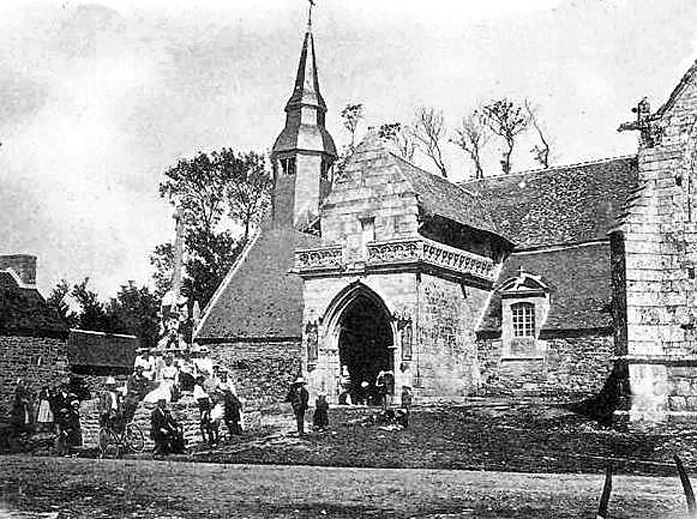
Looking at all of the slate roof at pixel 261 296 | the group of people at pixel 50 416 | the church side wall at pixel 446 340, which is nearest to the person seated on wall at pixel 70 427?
the group of people at pixel 50 416

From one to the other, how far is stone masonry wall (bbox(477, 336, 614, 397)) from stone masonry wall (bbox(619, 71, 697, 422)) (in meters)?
6.07

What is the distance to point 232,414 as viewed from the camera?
18578 mm

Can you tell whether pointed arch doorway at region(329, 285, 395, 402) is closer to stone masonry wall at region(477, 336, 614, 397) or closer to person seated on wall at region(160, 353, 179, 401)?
stone masonry wall at region(477, 336, 614, 397)

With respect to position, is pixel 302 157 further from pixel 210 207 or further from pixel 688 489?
pixel 688 489

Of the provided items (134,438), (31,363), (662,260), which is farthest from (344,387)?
(662,260)

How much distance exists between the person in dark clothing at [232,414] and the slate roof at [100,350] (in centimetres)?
1315

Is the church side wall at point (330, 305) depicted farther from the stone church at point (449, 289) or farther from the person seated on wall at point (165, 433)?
the person seated on wall at point (165, 433)

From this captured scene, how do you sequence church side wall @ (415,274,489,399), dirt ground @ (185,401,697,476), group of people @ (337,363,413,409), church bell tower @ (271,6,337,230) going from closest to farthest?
dirt ground @ (185,401,697,476), group of people @ (337,363,413,409), church side wall @ (415,274,489,399), church bell tower @ (271,6,337,230)

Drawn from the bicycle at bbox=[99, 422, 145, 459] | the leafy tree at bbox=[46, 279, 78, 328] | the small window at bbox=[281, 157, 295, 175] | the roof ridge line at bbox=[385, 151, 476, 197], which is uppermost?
the small window at bbox=[281, 157, 295, 175]

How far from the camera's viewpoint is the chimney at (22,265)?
24175mm

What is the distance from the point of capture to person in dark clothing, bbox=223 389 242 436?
1841 cm

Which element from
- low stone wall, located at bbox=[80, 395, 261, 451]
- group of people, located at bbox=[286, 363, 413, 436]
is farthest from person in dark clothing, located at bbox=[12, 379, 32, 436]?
group of people, located at bbox=[286, 363, 413, 436]

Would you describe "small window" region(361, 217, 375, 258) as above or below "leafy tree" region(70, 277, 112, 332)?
above

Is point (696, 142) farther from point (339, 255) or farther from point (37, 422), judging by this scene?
point (37, 422)
